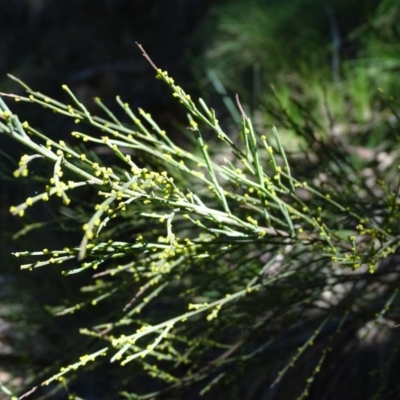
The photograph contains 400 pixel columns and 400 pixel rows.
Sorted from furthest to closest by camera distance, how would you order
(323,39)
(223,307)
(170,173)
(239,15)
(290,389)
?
(239,15)
(323,39)
(290,389)
(170,173)
(223,307)

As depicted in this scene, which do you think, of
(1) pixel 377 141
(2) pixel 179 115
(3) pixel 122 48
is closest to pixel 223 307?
(1) pixel 377 141

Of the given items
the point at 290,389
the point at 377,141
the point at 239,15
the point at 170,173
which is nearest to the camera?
the point at 170,173

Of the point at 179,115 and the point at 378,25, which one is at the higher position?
the point at 378,25

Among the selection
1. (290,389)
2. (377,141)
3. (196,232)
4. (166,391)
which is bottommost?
→ (290,389)

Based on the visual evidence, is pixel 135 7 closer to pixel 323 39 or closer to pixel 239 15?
pixel 239 15

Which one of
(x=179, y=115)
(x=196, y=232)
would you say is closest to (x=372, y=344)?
(x=196, y=232)

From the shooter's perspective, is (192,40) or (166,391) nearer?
(166,391)
